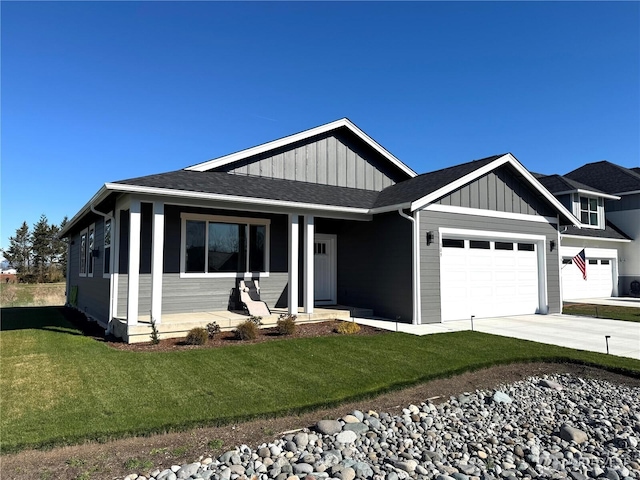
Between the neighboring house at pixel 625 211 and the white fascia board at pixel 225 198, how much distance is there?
756 inches

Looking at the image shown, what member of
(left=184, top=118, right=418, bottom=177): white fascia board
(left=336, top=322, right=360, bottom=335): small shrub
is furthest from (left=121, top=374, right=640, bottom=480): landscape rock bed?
(left=184, top=118, right=418, bottom=177): white fascia board

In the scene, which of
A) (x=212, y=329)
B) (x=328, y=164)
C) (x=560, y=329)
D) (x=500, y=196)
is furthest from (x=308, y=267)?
(x=560, y=329)

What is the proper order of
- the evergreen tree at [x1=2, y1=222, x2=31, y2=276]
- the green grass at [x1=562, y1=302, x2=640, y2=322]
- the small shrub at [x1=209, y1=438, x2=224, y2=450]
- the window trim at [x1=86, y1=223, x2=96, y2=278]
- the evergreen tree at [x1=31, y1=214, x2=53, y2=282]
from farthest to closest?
the evergreen tree at [x1=2, y1=222, x2=31, y2=276] < the evergreen tree at [x1=31, y1=214, x2=53, y2=282] < the window trim at [x1=86, y1=223, x2=96, y2=278] < the green grass at [x1=562, y1=302, x2=640, y2=322] < the small shrub at [x1=209, y1=438, x2=224, y2=450]

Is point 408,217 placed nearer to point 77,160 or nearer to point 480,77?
point 480,77

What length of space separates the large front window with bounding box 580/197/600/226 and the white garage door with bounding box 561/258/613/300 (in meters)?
2.12

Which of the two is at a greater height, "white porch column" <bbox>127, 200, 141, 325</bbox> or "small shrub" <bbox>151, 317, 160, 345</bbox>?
"white porch column" <bbox>127, 200, 141, 325</bbox>

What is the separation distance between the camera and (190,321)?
27.7 ft

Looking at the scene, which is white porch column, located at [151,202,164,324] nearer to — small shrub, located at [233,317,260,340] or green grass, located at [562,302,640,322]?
small shrub, located at [233,317,260,340]

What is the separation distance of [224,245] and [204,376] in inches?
221

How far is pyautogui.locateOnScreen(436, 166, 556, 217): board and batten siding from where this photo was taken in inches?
442

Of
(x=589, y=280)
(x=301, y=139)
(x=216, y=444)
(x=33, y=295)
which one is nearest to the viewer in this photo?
(x=216, y=444)

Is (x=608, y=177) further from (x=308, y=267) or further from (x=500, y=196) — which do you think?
(x=308, y=267)

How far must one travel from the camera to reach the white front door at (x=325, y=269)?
1270cm

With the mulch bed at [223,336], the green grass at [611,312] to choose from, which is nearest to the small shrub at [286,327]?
the mulch bed at [223,336]
